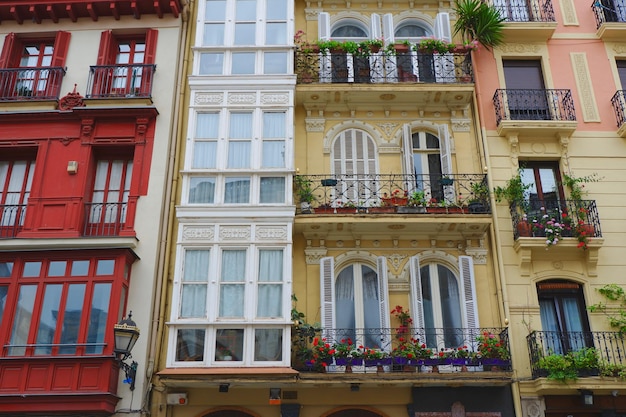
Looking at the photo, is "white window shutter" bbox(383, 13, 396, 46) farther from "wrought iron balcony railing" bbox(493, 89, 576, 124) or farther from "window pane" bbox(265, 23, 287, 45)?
"wrought iron balcony railing" bbox(493, 89, 576, 124)

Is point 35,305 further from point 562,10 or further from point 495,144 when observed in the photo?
point 562,10

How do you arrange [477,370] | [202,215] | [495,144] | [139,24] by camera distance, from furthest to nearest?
[139,24] → [495,144] → [202,215] → [477,370]

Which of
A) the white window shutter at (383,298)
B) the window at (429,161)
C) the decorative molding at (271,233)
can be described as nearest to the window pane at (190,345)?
the decorative molding at (271,233)

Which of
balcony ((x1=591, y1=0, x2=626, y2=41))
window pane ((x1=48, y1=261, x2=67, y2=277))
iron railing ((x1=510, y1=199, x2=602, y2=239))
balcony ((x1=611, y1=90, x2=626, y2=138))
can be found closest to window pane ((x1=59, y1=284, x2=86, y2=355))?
window pane ((x1=48, y1=261, x2=67, y2=277))

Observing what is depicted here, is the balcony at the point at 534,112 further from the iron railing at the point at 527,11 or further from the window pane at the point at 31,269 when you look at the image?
the window pane at the point at 31,269

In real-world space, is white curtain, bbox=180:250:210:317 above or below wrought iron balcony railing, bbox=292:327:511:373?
above

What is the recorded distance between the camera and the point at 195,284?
43.7 ft

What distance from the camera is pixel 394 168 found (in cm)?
1523

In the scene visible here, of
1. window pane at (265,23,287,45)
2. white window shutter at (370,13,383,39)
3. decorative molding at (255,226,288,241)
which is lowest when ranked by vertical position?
decorative molding at (255,226,288,241)

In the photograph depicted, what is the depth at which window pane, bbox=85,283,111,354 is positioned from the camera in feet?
41.1

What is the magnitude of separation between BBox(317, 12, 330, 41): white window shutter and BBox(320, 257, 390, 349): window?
6304 mm

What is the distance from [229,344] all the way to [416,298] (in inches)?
167

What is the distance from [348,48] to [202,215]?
18.9 feet

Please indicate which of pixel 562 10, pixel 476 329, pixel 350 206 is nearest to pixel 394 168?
pixel 350 206
